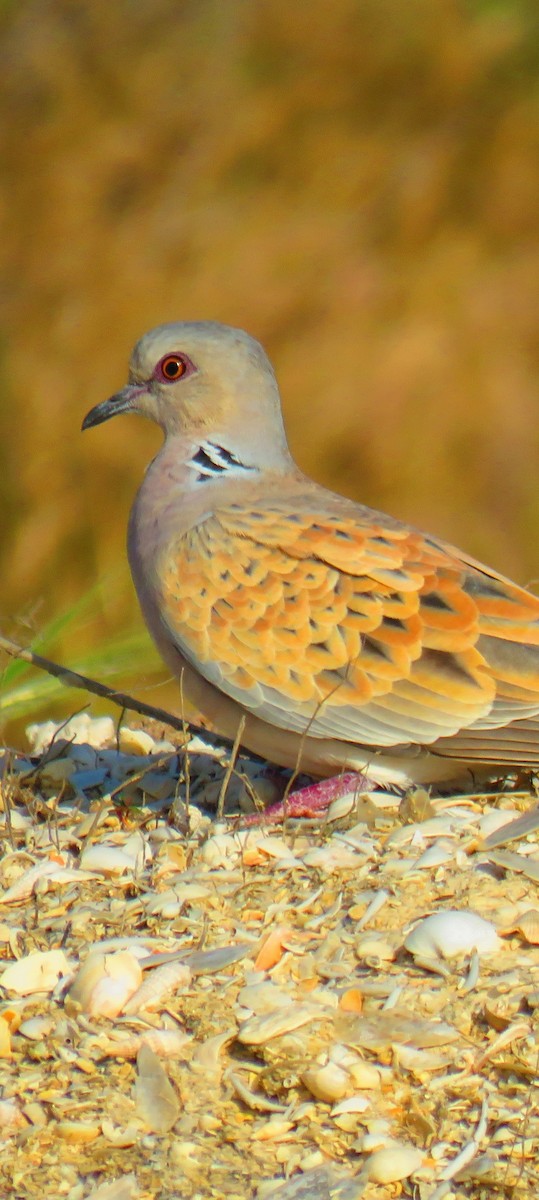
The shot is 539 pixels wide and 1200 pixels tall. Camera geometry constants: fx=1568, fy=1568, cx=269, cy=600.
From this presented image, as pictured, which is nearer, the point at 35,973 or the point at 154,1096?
the point at 154,1096

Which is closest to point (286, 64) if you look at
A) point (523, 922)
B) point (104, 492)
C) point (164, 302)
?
point (164, 302)

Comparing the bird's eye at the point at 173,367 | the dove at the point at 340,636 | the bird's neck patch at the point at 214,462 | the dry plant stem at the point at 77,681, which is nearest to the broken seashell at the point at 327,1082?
the dove at the point at 340,636

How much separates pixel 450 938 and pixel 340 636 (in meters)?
0.98

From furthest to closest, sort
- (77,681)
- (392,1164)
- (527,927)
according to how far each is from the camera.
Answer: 1. (77,681)
2. (527,927)
3. (392,1164)

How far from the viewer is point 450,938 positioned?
2936mm

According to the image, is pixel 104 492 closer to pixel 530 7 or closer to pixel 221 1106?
pixel 530 7

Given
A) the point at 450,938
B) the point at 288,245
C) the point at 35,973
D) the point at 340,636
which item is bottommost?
the point at 35,973

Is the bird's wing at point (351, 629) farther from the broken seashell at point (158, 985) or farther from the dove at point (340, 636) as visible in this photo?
the broken seashell at point (158, 985)

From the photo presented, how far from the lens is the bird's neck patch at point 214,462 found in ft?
13.7

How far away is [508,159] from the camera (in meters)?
6.29

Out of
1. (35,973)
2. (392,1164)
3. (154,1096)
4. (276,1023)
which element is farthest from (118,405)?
(392,1164)

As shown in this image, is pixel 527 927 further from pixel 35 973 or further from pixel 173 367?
pixel 173 367

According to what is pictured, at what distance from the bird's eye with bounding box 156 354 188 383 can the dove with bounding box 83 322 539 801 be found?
0.40m

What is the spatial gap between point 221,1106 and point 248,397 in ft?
6.96
